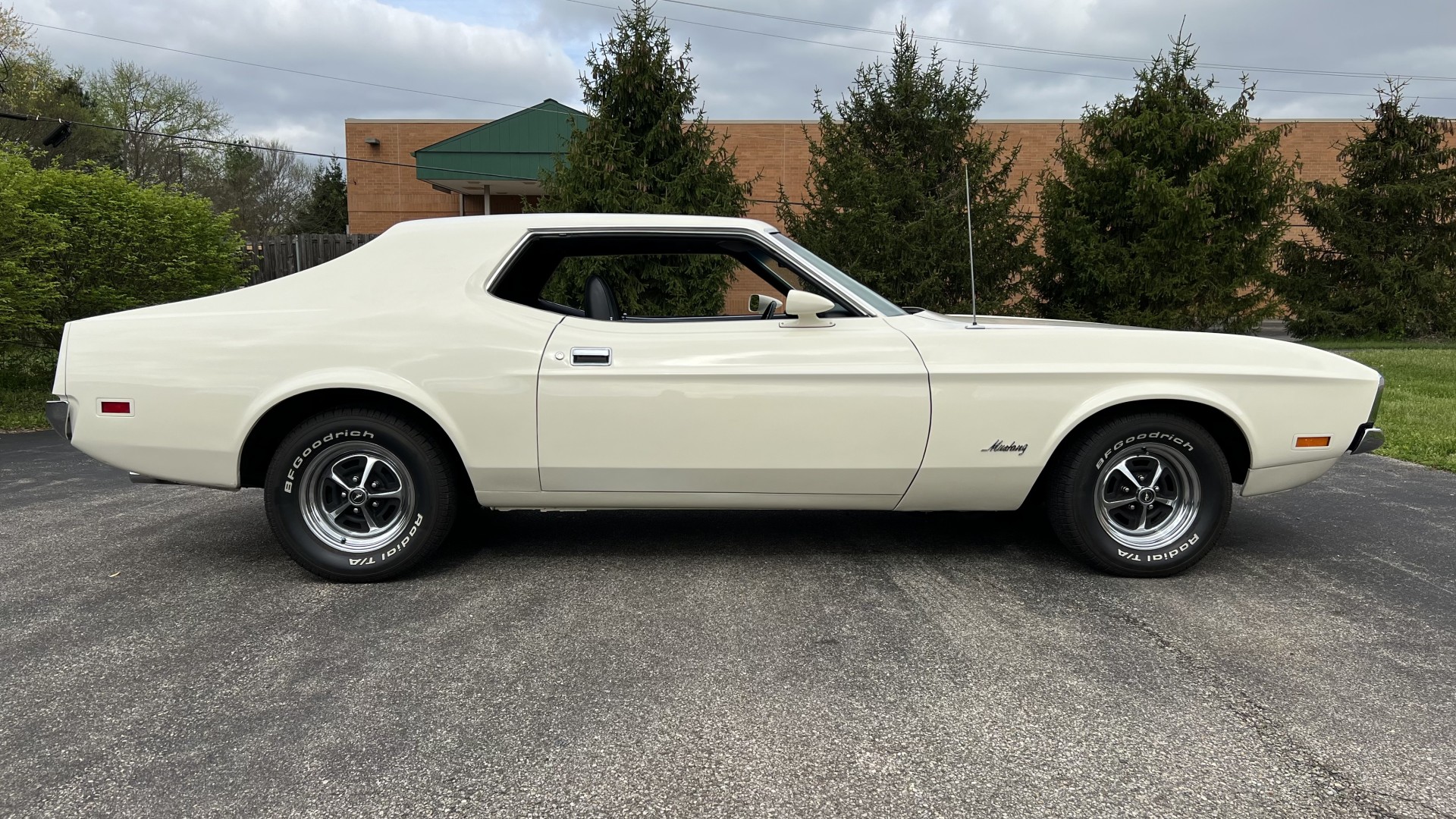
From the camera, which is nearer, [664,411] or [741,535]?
[664,411]

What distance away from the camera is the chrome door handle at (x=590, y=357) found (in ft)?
11.5

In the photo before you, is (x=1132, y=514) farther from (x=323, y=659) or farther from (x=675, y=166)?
(x=675, y=166)

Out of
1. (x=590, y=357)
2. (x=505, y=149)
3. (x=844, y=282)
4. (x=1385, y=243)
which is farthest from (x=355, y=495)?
(x=505, y=149)

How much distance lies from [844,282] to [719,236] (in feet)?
1.91

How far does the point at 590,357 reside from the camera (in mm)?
3523

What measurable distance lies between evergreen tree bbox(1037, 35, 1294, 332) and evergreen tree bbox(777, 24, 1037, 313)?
1.08m

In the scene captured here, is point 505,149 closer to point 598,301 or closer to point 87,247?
point 87,247

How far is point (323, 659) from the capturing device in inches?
112

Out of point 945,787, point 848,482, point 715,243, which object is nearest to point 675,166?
point 715,243

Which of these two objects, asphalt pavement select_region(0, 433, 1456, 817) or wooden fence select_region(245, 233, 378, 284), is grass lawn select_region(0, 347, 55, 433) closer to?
asphalt pavement select_region(0, 433, 1456, 817)

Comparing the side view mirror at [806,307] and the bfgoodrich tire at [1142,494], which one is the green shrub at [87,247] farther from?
the bfgoodrich tire at [1142,494]

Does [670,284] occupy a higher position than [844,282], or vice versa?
[670,284]

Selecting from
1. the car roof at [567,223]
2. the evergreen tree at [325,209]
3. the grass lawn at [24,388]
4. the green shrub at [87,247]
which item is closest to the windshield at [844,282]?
the car roof at [567,223]

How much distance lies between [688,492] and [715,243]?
1127 mm
